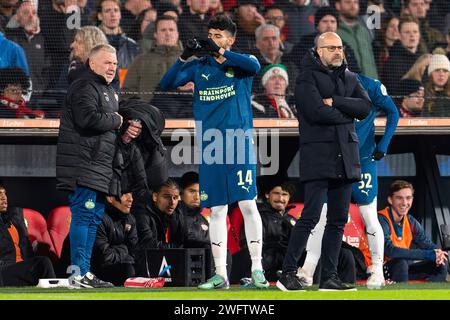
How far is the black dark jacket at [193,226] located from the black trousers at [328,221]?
2.02m

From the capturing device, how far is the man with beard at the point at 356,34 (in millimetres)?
12492

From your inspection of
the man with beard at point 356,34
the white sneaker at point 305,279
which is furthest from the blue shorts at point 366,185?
the man with beard at point 356,34

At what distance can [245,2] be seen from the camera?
12.7 m

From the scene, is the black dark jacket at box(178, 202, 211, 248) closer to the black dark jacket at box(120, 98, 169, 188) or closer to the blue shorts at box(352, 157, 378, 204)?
the black dark jacket at box(120, 98, 169, 188)

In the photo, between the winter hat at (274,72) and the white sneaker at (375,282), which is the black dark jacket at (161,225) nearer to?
the white sneaker at (375,282)

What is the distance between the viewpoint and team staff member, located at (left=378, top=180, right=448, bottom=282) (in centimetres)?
1091

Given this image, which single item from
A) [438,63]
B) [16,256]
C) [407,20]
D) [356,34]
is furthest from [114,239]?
[407,20]

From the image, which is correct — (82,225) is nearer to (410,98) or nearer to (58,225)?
(58,225)

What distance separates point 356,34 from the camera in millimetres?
12750

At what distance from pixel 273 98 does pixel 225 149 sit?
317cm

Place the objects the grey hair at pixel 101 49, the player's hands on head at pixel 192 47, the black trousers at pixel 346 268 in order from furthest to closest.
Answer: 1. the black trousers at pixel 346 268
2. the grey hair at pixel 101 49
3. the player's hands on head at pixel 192 47
